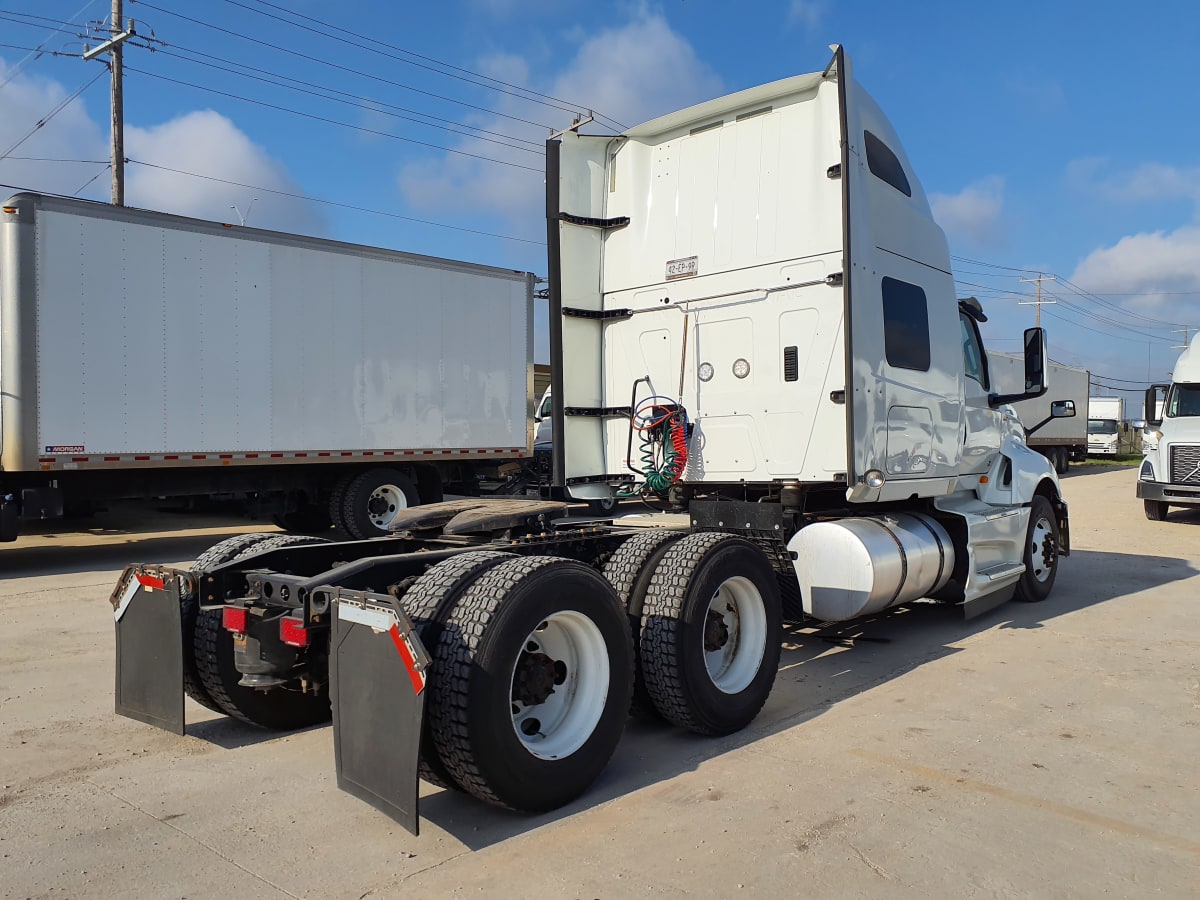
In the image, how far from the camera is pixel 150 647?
4480 millimetres

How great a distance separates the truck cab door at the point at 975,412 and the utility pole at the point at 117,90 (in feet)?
53.9

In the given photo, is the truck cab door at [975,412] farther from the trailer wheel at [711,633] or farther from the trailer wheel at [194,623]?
the trailer wheel at [194,623]

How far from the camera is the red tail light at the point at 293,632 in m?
3.80

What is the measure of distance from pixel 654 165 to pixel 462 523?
341cm

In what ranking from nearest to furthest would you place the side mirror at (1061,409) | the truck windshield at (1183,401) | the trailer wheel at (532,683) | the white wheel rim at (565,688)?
1. the trailer wheel at (532,683)
2. the white wheel rim at (565,688)
3. the side mirror at (1061,409)
4. the truck windshield at (1183,401)

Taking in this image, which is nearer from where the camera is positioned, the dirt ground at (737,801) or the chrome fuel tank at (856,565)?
the dirt ground at (737,801)

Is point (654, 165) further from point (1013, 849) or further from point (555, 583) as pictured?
point (1013, 849)

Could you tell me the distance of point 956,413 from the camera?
7375mm

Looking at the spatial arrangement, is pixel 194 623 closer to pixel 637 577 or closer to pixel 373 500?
pixel 637 577

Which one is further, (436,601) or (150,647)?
(150,647)

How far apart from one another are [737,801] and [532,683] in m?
1.00

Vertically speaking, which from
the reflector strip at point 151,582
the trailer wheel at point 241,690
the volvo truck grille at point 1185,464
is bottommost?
the trailer wheel at point 241,690

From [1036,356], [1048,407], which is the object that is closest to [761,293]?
[1036,356]

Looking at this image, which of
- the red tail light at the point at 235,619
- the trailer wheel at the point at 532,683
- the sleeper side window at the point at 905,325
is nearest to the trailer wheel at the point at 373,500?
the sleeper side window at the point at 905,325
